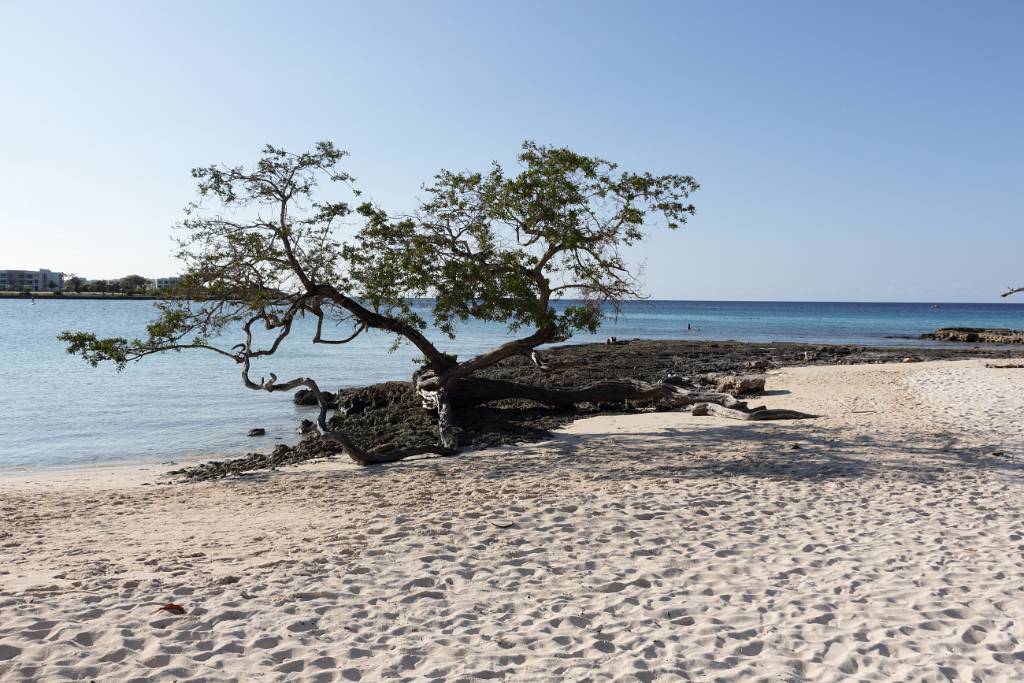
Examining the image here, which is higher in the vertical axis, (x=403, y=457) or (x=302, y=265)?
(x=302, y=265)

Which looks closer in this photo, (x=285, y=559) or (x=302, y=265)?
(x=285, y=559)

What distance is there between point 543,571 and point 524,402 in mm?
12656

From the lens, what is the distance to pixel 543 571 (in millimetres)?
6887

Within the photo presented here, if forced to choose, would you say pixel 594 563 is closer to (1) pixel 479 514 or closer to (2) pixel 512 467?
(1) pixel 479 514

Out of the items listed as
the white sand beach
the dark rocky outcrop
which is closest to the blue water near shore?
the white sand beach

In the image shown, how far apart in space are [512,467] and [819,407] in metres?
9.71

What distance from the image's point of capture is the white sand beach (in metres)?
5.17

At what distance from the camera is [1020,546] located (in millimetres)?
7398

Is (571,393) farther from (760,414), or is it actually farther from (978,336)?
(978,336)

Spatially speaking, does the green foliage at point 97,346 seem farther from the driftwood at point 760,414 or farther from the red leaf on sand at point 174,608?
the driftwood at point 760,414

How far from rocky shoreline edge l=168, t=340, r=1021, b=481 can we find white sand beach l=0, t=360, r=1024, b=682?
2370 mm

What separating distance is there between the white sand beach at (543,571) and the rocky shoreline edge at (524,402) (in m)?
2.37

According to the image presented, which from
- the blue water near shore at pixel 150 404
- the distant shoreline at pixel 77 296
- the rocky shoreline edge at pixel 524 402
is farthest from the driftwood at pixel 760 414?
the distant shoreline at pixel 77 296

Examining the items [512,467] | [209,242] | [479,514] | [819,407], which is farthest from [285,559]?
[819,407]
